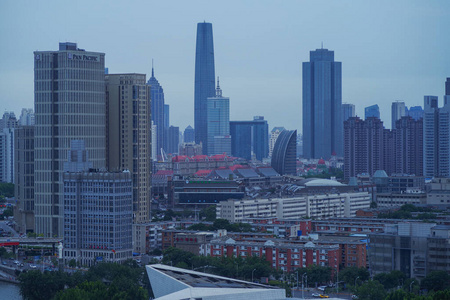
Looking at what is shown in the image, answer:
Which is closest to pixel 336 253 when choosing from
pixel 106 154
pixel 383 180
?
pixel 106 154

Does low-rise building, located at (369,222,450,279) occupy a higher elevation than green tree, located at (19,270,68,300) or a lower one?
higher

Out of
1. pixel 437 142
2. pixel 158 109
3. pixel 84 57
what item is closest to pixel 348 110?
pixel 158 109

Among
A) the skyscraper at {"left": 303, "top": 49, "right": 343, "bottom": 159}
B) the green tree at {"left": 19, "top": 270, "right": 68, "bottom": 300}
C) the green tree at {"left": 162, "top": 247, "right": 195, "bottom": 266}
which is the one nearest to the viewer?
the green tree at {"left": 19, "top": 270, "right": 68, "bottom": 300}

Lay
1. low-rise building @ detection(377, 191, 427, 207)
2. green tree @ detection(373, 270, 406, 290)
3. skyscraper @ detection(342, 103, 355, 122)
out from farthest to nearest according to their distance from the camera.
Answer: skyscraper @ detection(342, 103, 355, 122), low-rise building @ detection(377, 191, 427, 207), green tree @ detection(373, 270, 406, 290)

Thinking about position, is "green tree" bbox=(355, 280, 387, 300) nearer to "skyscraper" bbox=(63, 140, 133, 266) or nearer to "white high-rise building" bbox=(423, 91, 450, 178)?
"skyscraper" bbox=(63, 140, 133, 266)

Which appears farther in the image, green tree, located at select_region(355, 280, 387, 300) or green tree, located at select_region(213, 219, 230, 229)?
green tree, located at select_region(213, 219, 230, 229)


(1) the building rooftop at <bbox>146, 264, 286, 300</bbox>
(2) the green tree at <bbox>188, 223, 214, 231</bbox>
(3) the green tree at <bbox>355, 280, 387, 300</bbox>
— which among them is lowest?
(3) the green tree at <bbox>355, 280, 387, 300</bbox>

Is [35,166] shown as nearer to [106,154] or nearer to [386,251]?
[106,154]

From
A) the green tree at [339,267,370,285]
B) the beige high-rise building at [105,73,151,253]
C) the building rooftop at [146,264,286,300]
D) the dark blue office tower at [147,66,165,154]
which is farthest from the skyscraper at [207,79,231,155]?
the building rooftop at [146,264,286,300]
